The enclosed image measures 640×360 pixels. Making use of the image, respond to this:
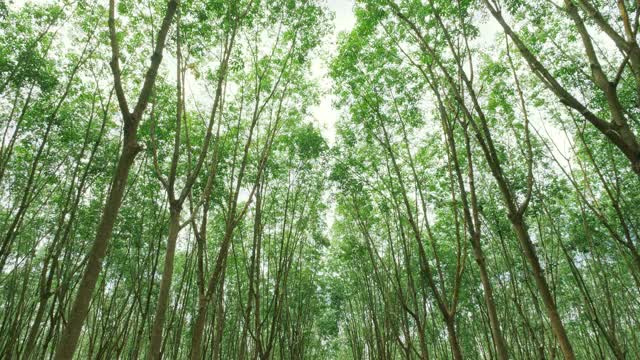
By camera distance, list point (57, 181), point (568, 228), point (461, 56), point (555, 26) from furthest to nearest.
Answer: point (568, 228) < point (57, 181) < point (555, 26) < point (461, 56)

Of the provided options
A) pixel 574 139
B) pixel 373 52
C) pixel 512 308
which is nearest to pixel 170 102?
pixel 373 52

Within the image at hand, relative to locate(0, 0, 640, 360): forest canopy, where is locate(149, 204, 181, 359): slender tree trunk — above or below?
below

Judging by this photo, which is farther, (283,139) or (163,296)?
(283,139)

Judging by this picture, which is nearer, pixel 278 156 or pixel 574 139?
pixel 574 139

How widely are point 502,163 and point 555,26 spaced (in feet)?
9.42

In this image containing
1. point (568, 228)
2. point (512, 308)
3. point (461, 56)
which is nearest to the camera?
point (461, 56)

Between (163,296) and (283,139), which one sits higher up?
(283,139)

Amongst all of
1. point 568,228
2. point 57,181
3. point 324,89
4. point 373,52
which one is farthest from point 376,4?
point 568,228

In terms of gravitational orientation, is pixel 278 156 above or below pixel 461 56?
above

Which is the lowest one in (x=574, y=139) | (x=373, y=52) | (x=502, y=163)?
(x=502, y=163)

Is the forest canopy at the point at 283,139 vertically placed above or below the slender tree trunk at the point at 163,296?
above

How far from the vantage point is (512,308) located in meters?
13.6

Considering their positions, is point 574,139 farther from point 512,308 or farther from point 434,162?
point 512,308

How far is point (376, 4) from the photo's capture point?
584 cm
